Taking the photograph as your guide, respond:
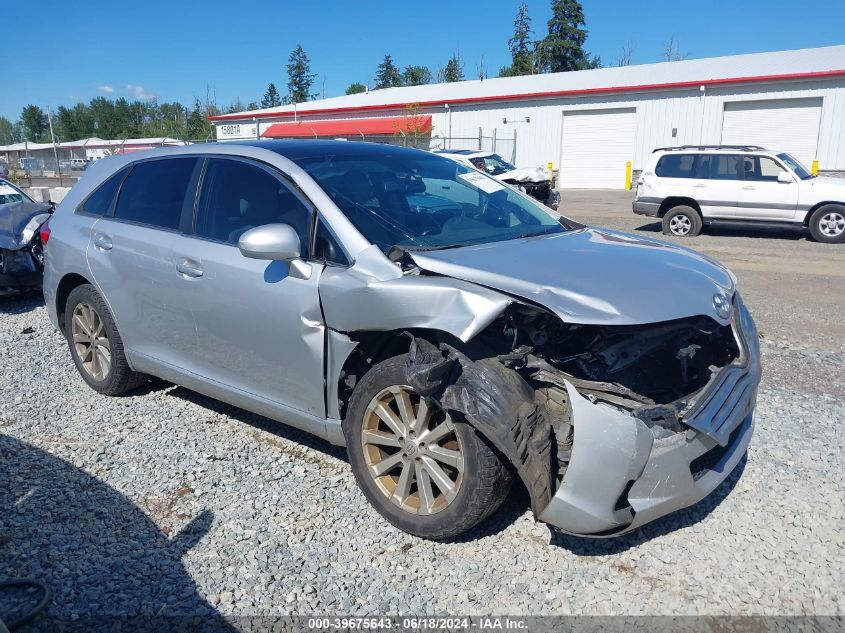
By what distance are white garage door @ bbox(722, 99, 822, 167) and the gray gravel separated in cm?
2713

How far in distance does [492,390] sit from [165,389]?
3.31 metres

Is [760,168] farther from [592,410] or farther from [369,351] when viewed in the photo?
[592,410]

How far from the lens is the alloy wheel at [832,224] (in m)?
13.2

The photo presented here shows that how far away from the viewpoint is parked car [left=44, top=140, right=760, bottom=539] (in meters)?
2.73

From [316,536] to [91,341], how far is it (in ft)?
8.87

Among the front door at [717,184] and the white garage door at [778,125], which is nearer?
the front door at [717,184]

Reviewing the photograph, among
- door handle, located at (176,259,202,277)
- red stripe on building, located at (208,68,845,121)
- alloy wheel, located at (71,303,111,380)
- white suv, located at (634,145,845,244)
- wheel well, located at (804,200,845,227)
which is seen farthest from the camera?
red stripe on building, located at (208,68,845,121)

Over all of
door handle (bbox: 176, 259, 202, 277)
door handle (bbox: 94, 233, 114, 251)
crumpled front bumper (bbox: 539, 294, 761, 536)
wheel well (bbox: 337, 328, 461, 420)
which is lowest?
crumpled front bumper (bbox: 539, 294, 761, 536)

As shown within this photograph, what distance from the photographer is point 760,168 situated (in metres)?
13.7

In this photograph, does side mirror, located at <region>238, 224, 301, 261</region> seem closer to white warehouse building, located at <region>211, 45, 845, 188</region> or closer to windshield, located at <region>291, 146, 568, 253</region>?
windshield, located at <region>291, 146, 568, 253</region>

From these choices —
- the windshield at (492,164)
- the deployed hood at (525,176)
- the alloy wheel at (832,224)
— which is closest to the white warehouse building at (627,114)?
the windshield at (492,164)

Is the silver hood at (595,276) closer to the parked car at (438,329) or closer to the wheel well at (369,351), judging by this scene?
the parked car at (438,329)

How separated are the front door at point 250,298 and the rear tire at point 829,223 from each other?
1290cm

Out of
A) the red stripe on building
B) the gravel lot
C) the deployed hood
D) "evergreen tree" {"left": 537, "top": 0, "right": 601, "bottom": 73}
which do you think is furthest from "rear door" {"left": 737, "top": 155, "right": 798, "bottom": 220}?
"evergreen tree" {"left": 537, "top": 0, "right": 601, "bottom": 73}
